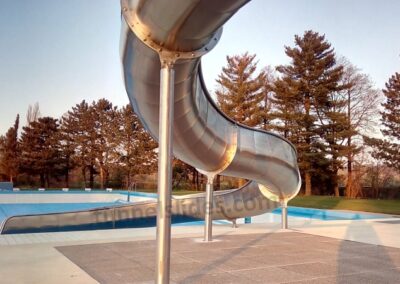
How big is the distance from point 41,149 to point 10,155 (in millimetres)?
2521

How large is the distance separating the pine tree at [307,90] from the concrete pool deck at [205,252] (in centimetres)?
1721

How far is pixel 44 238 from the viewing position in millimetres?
7344

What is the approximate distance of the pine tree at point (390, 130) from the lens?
24578 mm

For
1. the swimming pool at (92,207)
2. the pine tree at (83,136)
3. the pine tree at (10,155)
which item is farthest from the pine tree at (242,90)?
the pine tree at (10,155)

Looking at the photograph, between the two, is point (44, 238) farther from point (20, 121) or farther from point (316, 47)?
point (20, 121)

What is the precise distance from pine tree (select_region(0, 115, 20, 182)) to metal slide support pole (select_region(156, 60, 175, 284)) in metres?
32.7

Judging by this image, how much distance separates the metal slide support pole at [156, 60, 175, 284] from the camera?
330cm

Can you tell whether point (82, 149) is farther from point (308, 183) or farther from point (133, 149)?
point (308, 183)

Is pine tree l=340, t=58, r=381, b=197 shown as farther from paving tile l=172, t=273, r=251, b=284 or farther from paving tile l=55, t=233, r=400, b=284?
paving tile l=172, t=273, r=251, b=284

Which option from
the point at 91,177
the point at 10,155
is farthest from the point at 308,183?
the point at 10,155

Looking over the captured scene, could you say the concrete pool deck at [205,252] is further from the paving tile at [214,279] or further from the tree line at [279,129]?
the tree line at [279,129]

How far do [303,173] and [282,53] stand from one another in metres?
9.51

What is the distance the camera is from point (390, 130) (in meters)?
25.4

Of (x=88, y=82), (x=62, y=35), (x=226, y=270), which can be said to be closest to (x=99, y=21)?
(x=62, y=35)
